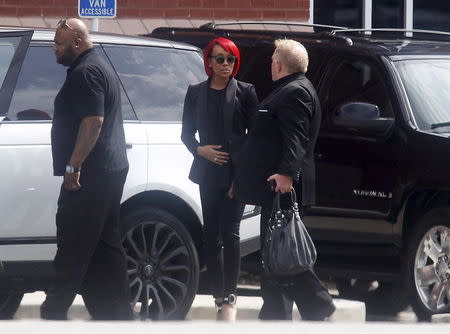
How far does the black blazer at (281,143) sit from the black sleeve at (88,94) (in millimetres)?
940

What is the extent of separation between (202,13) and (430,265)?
291 inches

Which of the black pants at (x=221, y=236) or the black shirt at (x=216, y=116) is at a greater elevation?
the black shirt at (x=216, y=116)

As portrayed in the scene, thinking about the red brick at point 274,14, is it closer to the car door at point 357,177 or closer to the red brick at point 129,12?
the red brick at point 129,12

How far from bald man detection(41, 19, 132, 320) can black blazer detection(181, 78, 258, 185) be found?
87 centimetres

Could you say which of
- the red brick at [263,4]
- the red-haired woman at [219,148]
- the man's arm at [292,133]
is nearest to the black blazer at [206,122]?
the red-haired woman at [219,148]

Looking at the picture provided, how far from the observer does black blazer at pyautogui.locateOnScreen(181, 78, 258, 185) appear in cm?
861

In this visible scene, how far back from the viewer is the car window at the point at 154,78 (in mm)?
8805

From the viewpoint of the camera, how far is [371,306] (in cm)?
1062

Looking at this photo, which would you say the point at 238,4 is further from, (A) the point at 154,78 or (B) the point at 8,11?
(A) the point at 154,78

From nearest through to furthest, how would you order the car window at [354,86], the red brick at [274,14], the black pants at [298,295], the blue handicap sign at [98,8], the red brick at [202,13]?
1. the black pants at [298,295]
2. the car window at [354,86]
3. the blue handicap sign at [98,8]
4. the red brick at [202,13]
5. the red brick at [274,14]

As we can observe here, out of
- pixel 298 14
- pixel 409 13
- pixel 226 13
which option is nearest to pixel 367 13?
pixel 409 13

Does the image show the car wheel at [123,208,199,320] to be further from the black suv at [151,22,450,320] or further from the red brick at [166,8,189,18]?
the red brick at [166,8,189,18]

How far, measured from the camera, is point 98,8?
12141 millimetres
